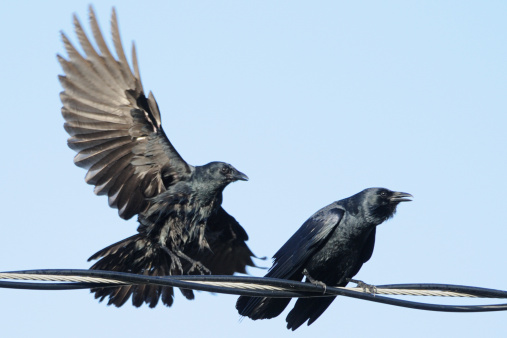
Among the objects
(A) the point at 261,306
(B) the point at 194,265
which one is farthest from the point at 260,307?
(B) the point at 194,265

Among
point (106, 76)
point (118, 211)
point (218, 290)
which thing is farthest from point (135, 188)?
point (218, 290)

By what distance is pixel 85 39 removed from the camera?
9.64 m

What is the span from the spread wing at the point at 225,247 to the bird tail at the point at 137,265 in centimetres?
73

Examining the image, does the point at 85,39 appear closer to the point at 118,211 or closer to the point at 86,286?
the point at 118,211

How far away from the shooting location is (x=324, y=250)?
839 cm

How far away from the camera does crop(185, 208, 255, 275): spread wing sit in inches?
423

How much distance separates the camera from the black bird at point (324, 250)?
826 cm

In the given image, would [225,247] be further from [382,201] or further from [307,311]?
[382,201]

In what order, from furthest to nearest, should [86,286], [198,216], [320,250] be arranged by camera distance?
[198,216], [320,250], [86,286]

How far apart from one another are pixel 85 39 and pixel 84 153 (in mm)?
1275

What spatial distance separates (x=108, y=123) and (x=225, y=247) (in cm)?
235

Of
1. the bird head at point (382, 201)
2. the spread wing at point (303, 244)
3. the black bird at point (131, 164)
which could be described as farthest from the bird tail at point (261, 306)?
the black bird at point (131, 164)

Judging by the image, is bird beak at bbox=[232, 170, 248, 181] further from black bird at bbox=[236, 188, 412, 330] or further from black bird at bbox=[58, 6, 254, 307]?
black bird at bbox=[236, 188, 412, 330]

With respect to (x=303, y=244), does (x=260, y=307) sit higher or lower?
lower
